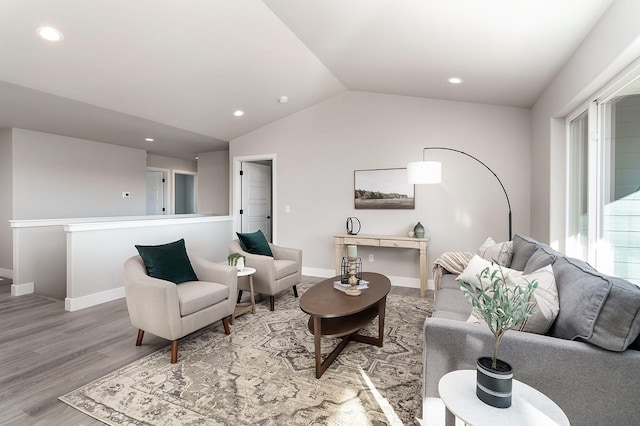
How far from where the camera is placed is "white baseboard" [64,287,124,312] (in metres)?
3.56

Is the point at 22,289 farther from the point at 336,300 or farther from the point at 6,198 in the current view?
the point at 336,300

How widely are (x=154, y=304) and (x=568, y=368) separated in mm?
2542

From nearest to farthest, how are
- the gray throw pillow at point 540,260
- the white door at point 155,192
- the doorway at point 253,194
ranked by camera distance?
1. the gray throw pillow at point 540,260
2. the doorway at point 253,194
3. the white door at point 155,192

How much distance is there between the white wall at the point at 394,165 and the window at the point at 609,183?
1225 mm

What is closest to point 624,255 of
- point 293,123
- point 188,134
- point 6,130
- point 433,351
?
point 433,351

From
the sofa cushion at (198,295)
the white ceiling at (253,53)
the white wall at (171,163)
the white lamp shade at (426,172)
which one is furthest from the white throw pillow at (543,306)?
the white wall at (171,163)

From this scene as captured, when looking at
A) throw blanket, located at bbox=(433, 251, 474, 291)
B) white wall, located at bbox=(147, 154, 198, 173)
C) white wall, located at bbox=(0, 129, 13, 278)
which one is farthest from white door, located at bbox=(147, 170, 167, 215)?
throw blanket, located at bbox=(433, 251, 474, 291)

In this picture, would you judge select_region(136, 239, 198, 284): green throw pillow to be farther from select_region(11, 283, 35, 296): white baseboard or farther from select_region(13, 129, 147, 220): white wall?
select_region(13, 129, 147, 220): white wall

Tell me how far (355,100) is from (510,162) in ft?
7.91

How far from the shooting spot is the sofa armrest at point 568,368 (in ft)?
3.92

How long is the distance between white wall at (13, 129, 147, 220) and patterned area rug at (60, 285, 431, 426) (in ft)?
13.6

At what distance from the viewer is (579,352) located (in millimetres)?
1250

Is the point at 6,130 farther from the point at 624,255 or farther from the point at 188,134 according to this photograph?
the point at 624,255

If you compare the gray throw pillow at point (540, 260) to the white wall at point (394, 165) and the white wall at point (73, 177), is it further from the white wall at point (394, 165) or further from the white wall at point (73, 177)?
the white wall at point (73, 177)
